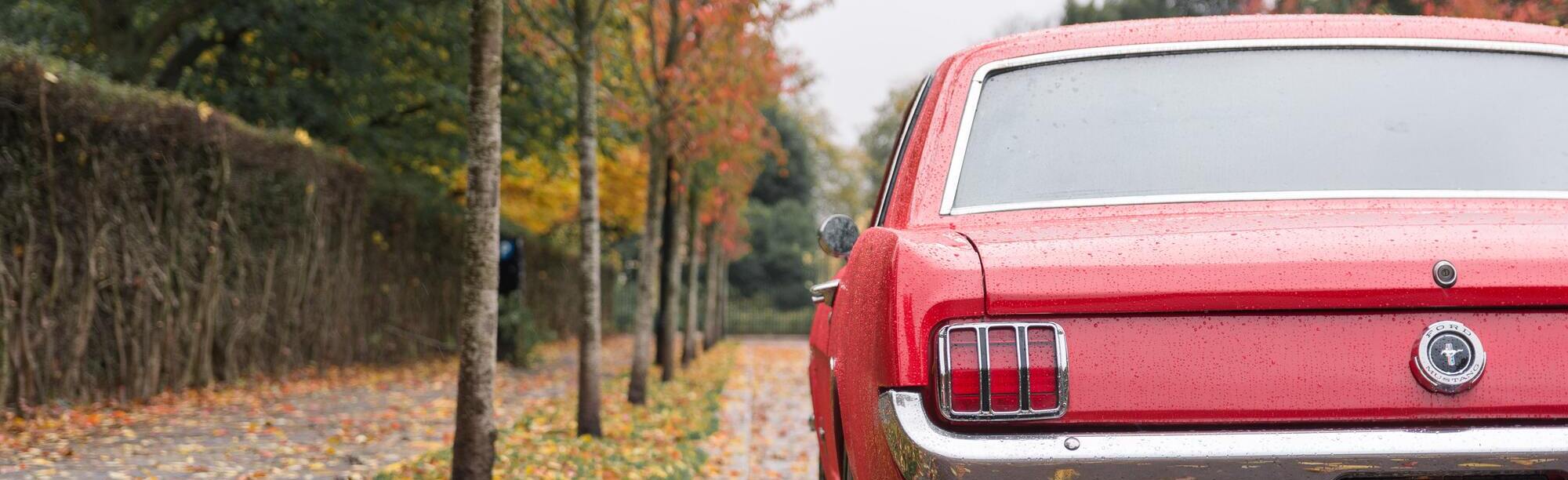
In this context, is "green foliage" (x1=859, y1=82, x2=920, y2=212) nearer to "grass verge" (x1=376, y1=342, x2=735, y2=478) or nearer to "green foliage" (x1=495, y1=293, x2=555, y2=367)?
"green foliage" (x1=495, y1=293, x2=555, y2=367)

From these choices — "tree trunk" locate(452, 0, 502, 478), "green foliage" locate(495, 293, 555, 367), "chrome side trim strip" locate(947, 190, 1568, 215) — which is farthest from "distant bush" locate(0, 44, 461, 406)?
"chrome side trim strip" locate(947, 190, 1568, 215)

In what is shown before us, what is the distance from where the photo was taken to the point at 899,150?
382cm

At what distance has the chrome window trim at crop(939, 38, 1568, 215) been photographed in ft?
9.21

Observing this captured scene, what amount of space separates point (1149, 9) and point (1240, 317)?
3349 cm

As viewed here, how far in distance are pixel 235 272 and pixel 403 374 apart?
4.32 meters

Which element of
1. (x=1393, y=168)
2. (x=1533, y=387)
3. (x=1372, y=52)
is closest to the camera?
(x=1533, y=387)

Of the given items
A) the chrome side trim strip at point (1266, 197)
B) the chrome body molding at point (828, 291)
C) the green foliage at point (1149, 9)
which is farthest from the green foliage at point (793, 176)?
the chrome side trim strip at point (1266, 197)

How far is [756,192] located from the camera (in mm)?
60062

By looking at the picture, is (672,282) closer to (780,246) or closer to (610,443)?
(610,443)

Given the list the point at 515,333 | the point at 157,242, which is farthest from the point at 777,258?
the point at 157,242

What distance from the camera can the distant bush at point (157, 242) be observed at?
32.7 ft

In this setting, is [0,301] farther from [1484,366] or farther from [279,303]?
[1484,366]

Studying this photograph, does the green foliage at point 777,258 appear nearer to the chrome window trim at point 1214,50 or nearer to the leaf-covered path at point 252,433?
the leaf-covered path at point 252,433

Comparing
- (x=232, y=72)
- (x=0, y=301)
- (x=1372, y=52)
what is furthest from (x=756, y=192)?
(x=1372, y=52)
